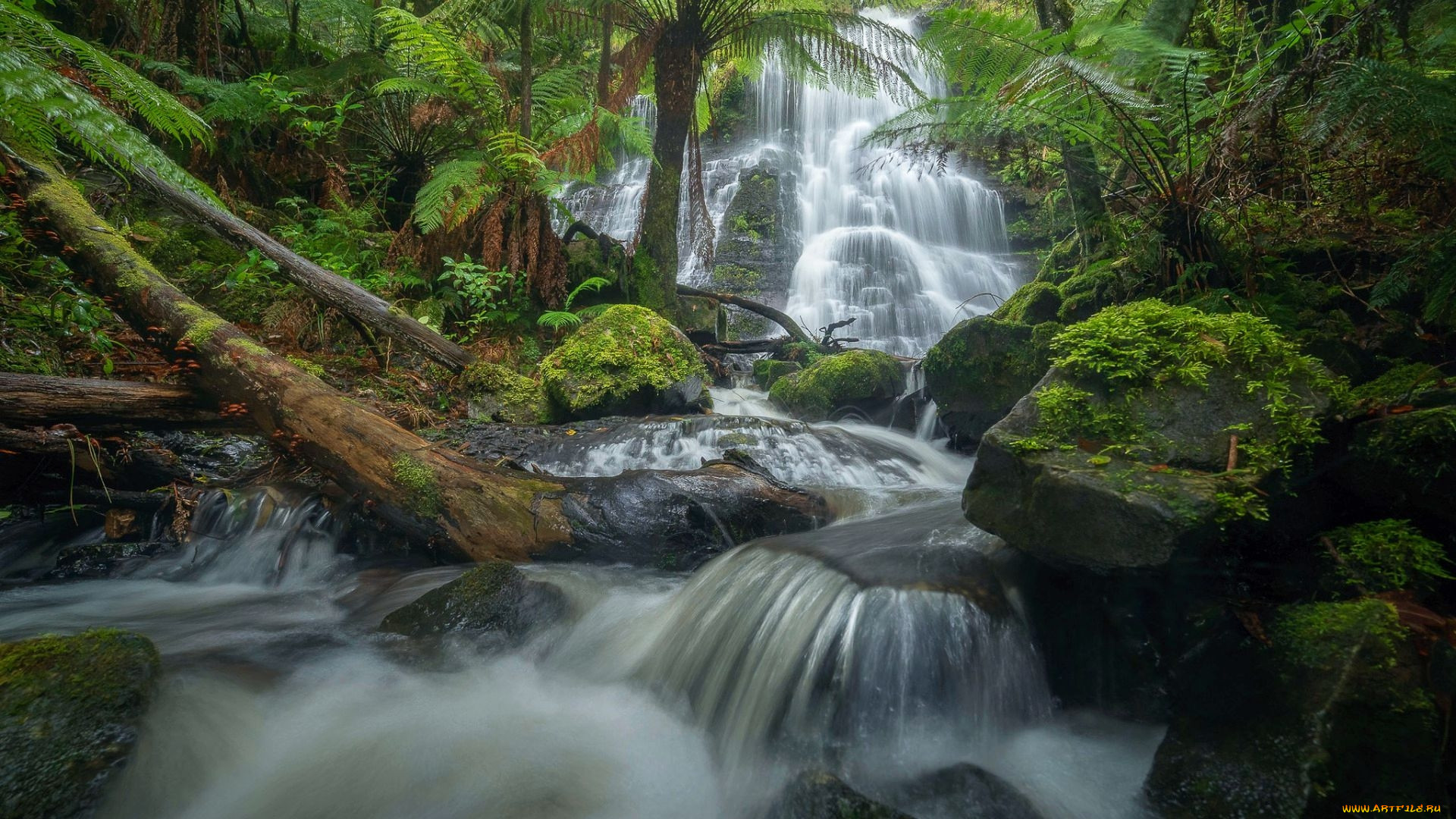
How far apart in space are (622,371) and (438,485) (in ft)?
8.67

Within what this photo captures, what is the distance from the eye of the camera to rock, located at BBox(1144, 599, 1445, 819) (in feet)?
5.31

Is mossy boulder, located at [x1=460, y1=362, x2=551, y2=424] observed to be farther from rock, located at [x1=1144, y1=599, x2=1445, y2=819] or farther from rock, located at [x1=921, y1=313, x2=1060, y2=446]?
rock, located at [x1=1144, y1=599, x2=1445, y2=819]

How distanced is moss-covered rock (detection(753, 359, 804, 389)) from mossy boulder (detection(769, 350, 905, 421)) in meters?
0.94

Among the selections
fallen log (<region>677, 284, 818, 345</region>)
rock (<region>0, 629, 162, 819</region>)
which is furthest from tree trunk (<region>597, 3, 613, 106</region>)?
rock (<region>0, 629, 162, 819</region>)

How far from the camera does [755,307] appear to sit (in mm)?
9070

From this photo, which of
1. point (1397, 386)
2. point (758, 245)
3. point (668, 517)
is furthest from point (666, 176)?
point (758, 245)

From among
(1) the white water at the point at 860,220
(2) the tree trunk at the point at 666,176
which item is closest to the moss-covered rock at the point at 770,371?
(2) the tree trunk at the point at 666,176

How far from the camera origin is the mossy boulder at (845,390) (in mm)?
7078

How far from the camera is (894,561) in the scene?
291cm

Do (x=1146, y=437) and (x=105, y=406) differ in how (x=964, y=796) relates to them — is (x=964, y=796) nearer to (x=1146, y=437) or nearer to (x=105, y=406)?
(x=1146, y=437)

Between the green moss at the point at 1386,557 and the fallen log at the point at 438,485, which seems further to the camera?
the fallen log at the point at 438,485

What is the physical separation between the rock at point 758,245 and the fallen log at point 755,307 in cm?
265

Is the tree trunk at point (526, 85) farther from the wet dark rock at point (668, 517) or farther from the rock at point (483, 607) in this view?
the rock at point (483, 607)

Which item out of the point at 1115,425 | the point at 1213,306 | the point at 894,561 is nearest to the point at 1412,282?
the point at 1213,306
